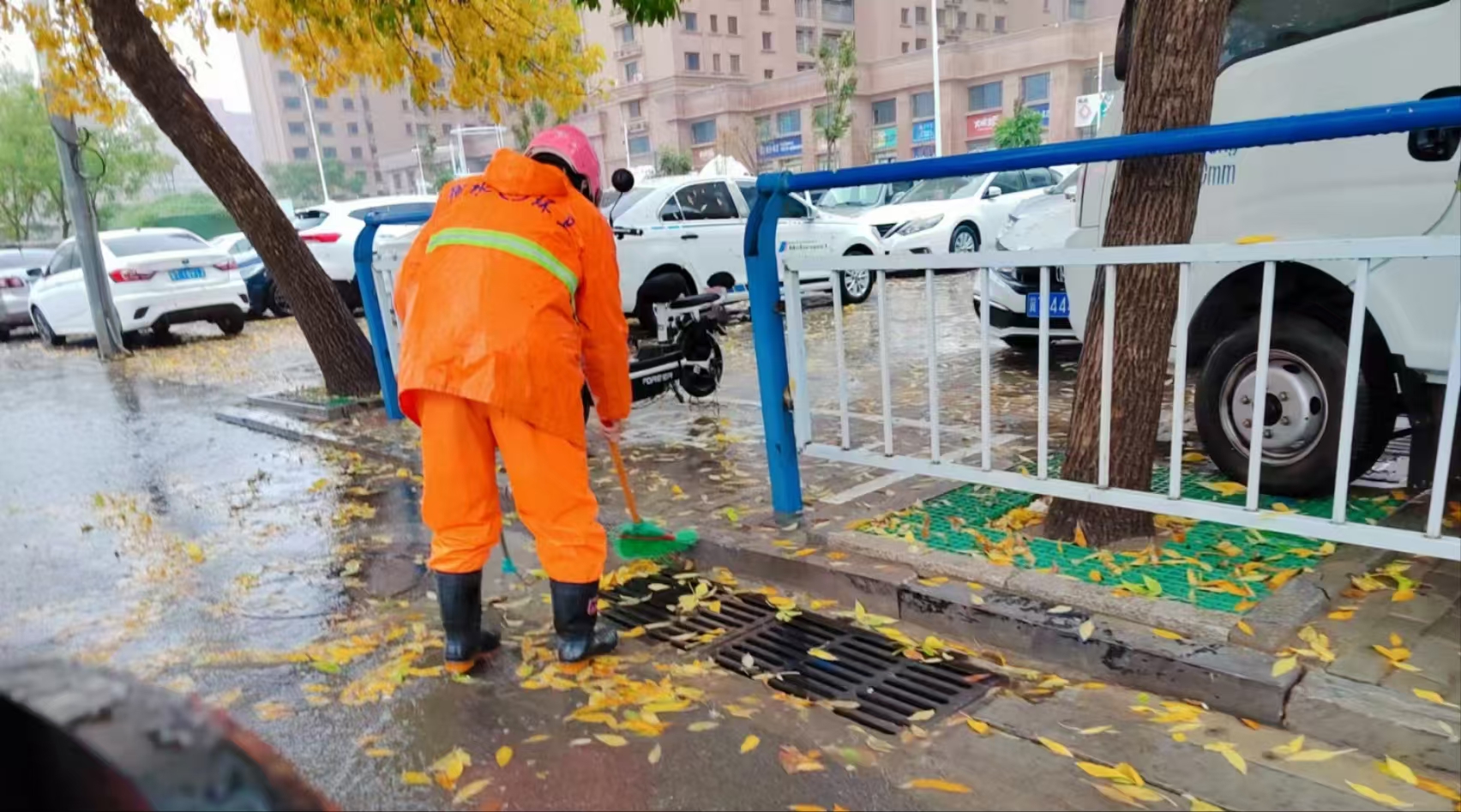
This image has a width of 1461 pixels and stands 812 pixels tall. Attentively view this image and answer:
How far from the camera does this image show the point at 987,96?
47.3 m

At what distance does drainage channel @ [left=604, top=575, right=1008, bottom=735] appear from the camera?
9.16 ft

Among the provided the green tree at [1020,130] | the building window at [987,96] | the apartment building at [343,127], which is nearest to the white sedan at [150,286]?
the green tree at [1020,130]

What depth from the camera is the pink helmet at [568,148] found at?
3180 mm

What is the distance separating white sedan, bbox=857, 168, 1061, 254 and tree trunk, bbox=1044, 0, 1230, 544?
9.98 m

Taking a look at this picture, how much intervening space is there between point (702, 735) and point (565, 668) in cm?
67

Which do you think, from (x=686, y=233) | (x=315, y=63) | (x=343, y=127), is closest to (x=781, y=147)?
(x=686, y=233)

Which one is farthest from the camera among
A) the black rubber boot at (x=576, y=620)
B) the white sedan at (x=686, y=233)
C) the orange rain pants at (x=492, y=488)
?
the white sedan at (x=686, y=233)

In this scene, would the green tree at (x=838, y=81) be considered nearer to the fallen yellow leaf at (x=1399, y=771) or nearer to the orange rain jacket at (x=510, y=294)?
the orange rain jacket at (x=510, y=294)

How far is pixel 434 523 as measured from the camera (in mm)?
3098

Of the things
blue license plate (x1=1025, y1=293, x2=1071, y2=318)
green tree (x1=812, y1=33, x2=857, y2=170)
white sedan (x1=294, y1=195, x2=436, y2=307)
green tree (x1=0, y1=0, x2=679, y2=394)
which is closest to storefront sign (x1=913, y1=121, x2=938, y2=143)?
green tree (x1=812, y1=33, x2=857, y2=170)

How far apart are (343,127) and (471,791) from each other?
101 meters

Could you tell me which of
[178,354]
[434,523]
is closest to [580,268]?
[434,523]

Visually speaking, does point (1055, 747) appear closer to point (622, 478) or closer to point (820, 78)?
point (622, 478)

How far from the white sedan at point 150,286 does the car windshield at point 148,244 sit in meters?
0.01
